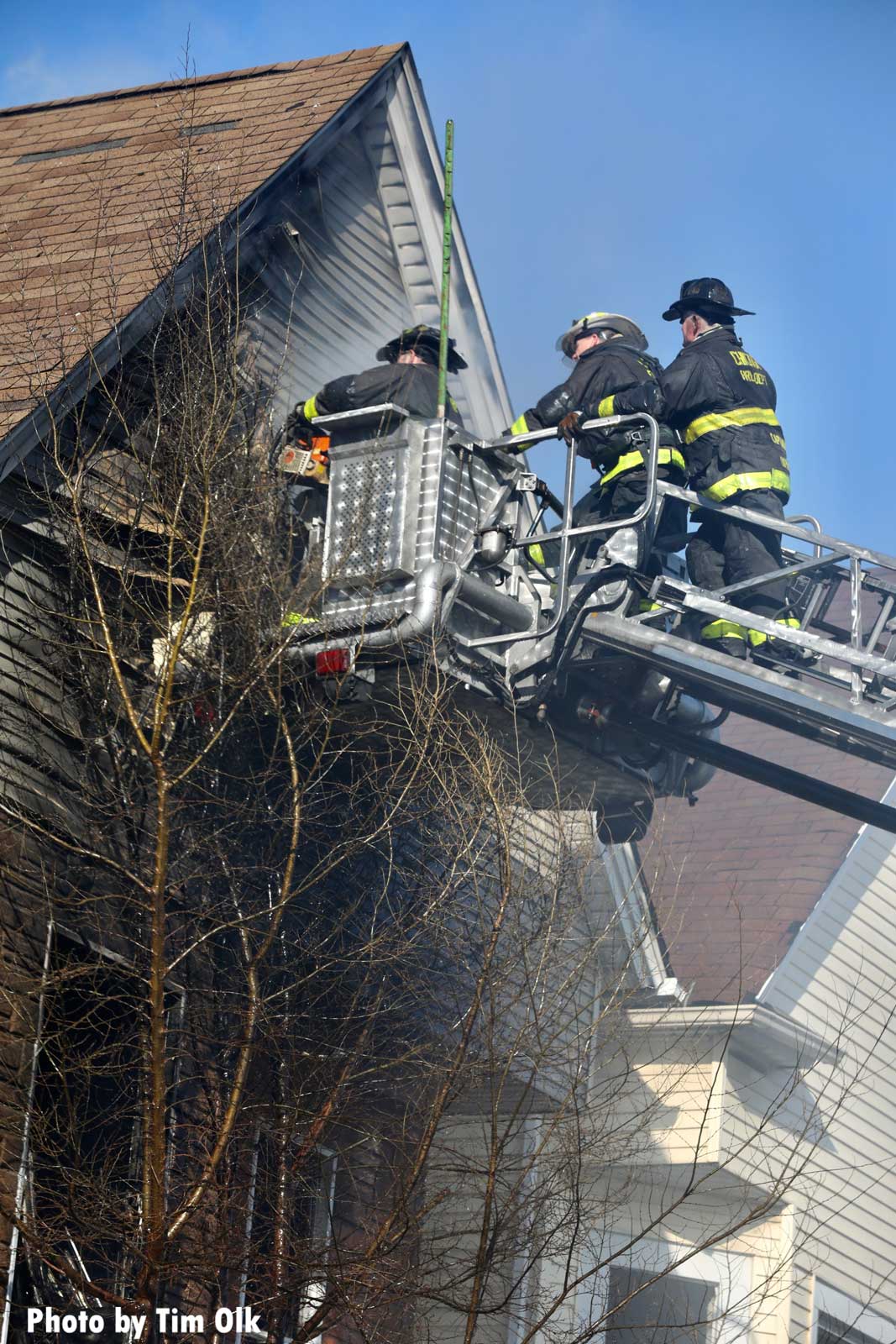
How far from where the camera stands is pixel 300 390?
10.8 metres

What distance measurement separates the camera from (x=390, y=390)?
8.78m

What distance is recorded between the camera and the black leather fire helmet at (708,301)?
30.2 ft

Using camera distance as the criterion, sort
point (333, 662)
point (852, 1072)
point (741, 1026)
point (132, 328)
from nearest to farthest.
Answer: point (333, 662) → point (132, 328) → point (741, 1026) → point (852, 1072)

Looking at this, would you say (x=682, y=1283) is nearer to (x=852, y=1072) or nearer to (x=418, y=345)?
(x=852, y=1072)

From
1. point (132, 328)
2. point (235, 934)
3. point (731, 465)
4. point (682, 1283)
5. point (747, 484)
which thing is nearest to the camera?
point (235, 934)

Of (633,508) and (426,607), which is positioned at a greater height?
(633,508)

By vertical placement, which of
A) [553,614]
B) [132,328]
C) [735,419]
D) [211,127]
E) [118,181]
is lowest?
[553,614]

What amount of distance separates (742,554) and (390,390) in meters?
2.02

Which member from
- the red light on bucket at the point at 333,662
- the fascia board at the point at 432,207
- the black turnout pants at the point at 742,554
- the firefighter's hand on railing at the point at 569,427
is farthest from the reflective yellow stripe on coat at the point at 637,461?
the fascia board at the point at 432,207

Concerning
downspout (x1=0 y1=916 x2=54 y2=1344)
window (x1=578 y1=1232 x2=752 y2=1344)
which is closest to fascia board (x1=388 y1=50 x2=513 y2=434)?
window (x1=578 y1=1232 x2=752 y2=1344)

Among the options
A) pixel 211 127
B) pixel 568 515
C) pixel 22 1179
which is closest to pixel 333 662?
pixel 568 515

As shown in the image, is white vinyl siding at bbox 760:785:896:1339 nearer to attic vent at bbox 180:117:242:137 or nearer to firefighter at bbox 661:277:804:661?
firefighter at bbox 661:277:804:661

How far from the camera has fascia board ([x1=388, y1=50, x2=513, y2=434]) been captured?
37.0 feet

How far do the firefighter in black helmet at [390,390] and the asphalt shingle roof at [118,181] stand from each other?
Result: 1.02m
